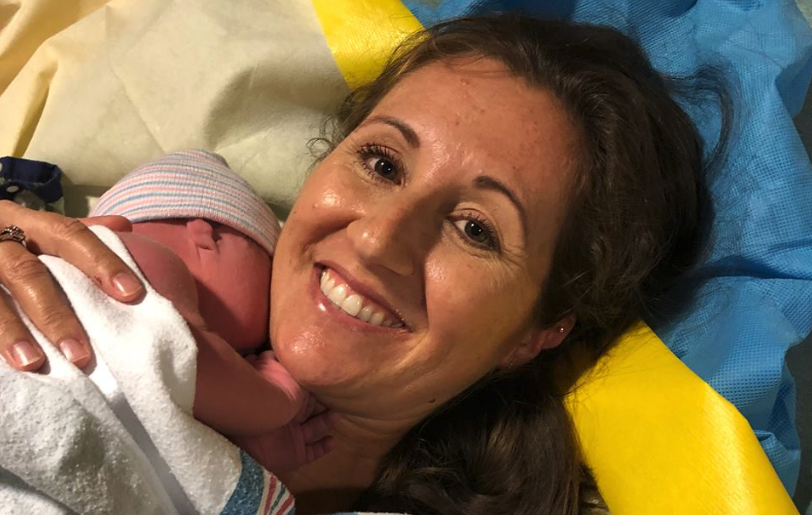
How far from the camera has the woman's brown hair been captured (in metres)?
1.01

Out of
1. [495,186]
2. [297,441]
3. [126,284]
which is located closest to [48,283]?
[126,284]

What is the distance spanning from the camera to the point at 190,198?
1.05m

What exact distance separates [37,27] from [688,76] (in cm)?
117

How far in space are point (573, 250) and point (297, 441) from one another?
45 cm

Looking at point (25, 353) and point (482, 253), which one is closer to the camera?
point (25, 353)

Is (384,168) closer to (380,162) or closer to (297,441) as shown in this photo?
(380,162)

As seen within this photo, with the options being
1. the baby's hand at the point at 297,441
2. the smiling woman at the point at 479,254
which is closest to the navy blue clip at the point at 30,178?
the smiling woman at the point at 479,254

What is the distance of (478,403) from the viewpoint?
1.17m

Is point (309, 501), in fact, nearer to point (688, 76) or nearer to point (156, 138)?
point (156, 138)

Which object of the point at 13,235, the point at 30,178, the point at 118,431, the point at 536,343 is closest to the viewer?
the point at 118,431

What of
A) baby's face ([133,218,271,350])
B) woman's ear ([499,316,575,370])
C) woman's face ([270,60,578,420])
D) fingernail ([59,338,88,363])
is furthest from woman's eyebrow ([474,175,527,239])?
fingernail ([59,338,88,363])

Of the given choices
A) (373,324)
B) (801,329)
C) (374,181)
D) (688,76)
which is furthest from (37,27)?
(801,329)

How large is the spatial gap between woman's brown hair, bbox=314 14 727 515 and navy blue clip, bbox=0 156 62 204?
1.71 feet

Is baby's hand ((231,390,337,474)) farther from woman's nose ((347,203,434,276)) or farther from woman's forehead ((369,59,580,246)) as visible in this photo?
woman's forehead ((369,59,580,246))
